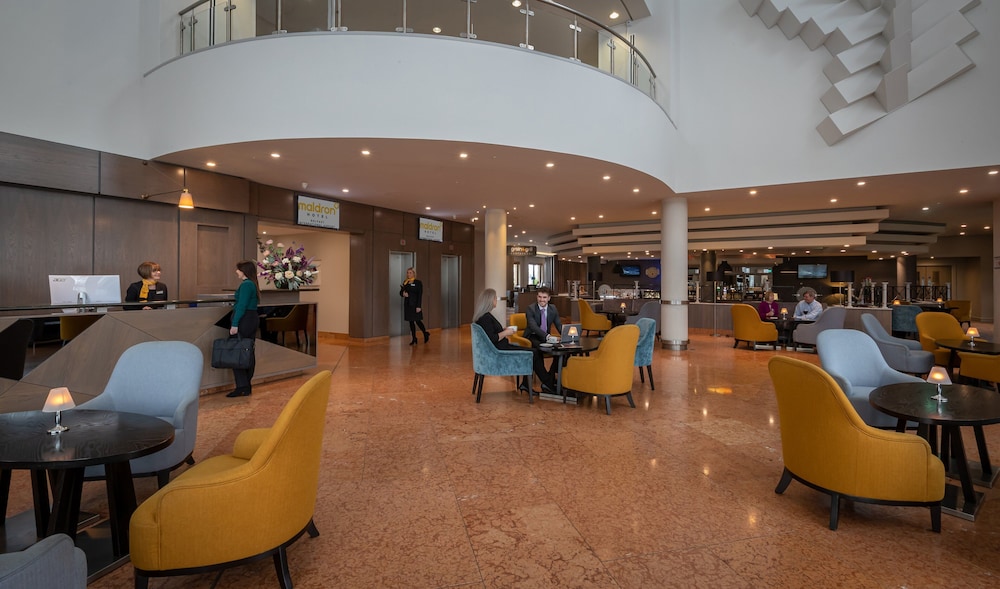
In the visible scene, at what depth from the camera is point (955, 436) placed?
10.5 feet

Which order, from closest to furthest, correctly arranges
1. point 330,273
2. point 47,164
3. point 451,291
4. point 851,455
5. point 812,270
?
1. point 851,455
2. point 47,164
3. point 330,273
4. point 451,291
5. point 812,270

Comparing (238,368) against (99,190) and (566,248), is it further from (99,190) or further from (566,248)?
(566,248)

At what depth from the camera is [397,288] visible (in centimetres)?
1312

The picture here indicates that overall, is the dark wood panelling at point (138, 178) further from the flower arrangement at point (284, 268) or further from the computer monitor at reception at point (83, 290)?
the computer monitor at reception at point (83, 290)

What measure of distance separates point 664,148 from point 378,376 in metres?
6.77

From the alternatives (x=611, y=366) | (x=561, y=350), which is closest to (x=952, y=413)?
(x=611, y=366)

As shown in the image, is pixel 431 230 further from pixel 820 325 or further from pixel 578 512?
pixel 578 512

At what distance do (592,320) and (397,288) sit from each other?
5264mm

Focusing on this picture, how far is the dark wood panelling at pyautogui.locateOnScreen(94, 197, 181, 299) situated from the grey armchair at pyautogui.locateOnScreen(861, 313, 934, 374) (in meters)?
10.6

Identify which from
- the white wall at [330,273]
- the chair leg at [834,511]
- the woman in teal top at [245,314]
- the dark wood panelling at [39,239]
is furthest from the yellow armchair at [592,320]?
the dark wood panelling at [39,239]

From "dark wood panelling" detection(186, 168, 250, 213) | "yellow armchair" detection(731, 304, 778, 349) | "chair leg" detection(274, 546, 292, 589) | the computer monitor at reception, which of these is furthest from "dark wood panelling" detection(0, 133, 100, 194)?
"yellow armchair" detection(731, 304, 778, 349)

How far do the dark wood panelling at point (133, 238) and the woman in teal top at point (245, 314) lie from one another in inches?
108

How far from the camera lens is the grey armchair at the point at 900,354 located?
664 centimetres

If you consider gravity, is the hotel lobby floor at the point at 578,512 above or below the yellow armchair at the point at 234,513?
below
